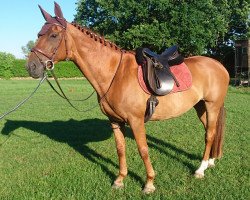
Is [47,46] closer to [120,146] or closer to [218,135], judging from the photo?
[120,146]

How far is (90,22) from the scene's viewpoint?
41969 millimetres

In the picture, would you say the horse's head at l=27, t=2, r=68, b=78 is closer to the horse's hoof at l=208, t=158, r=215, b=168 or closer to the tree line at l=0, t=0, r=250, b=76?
the horse's hoof at l=208, t=158, r=215, b=168

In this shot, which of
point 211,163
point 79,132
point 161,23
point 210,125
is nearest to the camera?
point 210,125

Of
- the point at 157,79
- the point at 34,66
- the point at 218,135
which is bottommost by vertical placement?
the point at 218,135

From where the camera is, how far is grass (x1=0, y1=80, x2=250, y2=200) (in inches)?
195

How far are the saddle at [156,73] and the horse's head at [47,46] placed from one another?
120 cm

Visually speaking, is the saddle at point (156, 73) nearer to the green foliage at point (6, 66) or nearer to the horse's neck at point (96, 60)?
the horse's neck at point (96, 60)

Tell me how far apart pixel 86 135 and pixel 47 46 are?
15.2ft

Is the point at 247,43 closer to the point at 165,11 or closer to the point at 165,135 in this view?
the point at 165,11

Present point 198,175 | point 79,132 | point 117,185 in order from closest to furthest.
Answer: point 117,185, point 198,175, point 79,132

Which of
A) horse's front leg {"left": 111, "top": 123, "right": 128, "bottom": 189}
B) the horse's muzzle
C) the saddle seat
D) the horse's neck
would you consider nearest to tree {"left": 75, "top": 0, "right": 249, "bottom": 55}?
the saddle seat

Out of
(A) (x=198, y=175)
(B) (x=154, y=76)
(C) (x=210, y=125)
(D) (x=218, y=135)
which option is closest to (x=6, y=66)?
(D) (x=218, y=135)

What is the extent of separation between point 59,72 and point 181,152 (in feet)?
119

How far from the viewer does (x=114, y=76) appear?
4797mm
